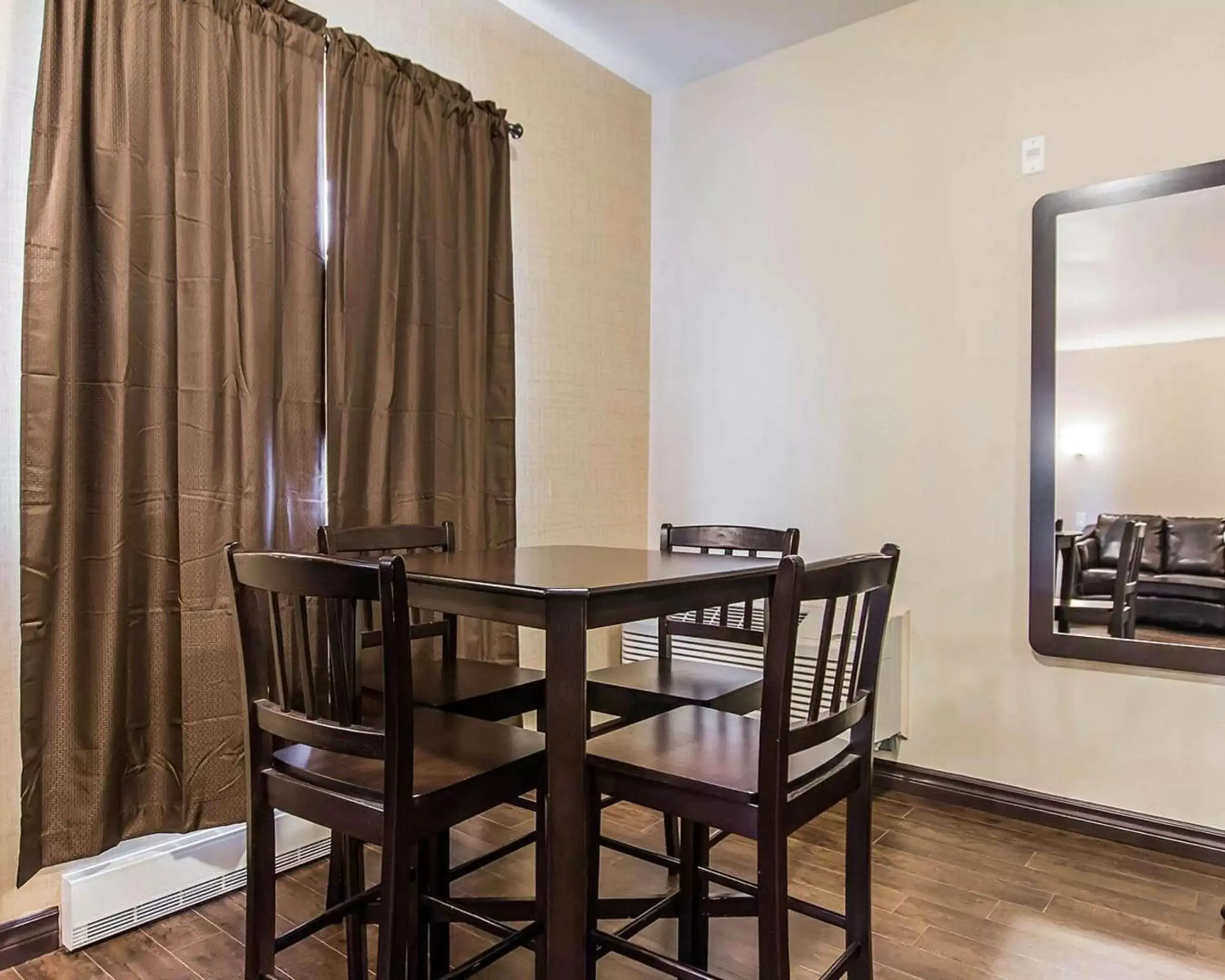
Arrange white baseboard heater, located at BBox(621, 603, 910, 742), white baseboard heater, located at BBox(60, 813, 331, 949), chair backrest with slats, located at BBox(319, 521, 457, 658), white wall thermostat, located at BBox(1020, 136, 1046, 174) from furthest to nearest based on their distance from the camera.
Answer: white baseboard heater, located at BBox(621, 603, 910, 742) → white wall thermostat, located at BBox(1020, 136, 1046, 174) → chair backrest with slats, located at BBox(319, 521, 457, 658) → white baseboard heater, located at BBox(60, 813, 331, 949)

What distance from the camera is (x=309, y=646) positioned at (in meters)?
1.54

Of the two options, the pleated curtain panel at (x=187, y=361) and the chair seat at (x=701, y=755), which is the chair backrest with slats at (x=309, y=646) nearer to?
the chair seat at (x=701, y=755)

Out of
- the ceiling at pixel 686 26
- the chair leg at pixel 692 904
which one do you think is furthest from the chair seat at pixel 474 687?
the ceiling at pixel 686 26

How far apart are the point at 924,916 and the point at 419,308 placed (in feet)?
7.18

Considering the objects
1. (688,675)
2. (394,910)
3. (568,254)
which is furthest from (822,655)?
(568,254)

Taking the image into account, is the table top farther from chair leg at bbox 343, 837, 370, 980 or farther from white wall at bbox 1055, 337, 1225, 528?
white wall at bbox 1055, 337, 1225, 528

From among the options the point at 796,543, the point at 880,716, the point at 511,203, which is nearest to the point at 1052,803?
the point at 880,716

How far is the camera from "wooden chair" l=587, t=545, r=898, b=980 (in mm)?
1332

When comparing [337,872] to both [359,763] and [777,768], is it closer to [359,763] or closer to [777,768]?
[359,763]

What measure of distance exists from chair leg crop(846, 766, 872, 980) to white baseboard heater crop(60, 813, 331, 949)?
1.28 meters

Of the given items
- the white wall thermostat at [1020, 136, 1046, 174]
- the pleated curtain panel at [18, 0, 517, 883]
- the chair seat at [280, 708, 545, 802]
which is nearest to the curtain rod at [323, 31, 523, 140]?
the pleated curtain panel at [18, 0, 517, 883]

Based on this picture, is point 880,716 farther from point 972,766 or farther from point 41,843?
point 41,843

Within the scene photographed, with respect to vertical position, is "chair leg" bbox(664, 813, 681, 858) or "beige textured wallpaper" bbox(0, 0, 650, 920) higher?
"beige textured wallpaper" bbox(0, 0, 650, 920)

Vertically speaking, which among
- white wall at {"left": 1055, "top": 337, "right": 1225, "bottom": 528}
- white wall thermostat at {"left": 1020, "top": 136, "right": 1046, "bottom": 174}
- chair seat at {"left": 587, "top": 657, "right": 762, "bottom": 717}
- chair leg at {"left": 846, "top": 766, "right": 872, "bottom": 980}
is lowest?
chair leg at {"left": 846, "top": 766, "right": 872, "bottom": 980}
